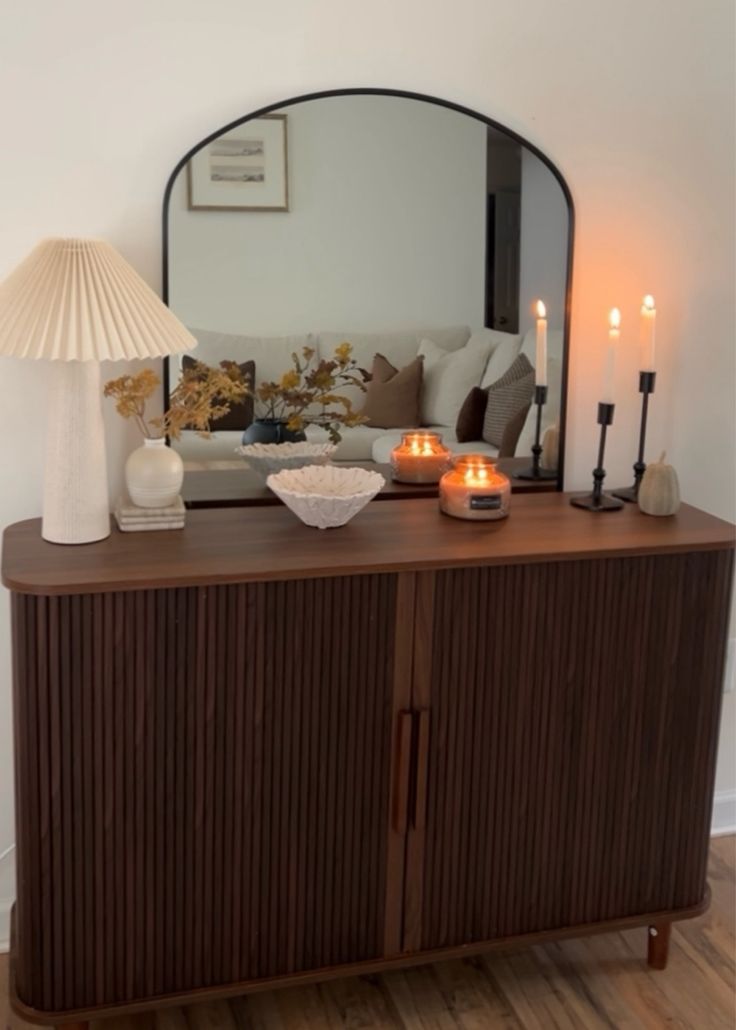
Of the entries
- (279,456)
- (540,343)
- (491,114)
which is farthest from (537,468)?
(491,114)

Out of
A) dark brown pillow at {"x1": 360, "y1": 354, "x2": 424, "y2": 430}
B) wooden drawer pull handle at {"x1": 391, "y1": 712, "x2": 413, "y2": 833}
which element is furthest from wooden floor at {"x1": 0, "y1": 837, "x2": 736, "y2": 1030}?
dark brown pillow at {"x1": 360, "y1": 354, "x2": 424, "y2": 430}

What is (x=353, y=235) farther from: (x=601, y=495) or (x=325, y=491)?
(x=601, y=495)

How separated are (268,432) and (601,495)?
67cm

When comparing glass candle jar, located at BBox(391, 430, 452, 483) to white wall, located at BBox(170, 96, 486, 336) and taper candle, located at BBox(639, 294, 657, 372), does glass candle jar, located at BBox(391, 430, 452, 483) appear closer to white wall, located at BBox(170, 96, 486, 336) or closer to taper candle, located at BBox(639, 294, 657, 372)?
white wall, located at BBox(170, 96, 486, 336)

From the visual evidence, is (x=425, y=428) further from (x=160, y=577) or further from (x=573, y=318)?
(x=160, y=577)

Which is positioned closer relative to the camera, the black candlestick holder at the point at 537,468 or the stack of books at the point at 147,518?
the stack of books at the point at 147,518

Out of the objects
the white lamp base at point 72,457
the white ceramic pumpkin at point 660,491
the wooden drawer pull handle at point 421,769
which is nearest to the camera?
the white lamp base at point 72,457

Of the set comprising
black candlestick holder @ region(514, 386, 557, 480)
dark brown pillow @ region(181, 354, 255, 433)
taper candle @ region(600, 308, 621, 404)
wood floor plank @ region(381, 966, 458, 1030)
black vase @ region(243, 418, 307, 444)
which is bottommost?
wood floor plank @ region(381, 966, 458, 1030)

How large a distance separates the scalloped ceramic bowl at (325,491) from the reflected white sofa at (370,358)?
12 centimetres

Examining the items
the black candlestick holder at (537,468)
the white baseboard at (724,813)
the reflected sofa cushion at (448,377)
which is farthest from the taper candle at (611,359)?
the white baseboard at (724,813)

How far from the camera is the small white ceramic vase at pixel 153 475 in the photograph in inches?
78.9

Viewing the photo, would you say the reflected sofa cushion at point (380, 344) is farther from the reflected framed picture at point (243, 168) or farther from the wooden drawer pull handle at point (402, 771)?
the wooden drawer pull handle at point (402, 771)

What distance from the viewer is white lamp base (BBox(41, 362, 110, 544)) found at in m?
1.91

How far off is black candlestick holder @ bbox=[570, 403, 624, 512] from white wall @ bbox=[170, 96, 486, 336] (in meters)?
0.31
